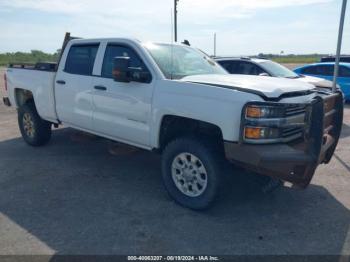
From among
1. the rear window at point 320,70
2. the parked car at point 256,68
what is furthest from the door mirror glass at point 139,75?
the rear window at point 320,70

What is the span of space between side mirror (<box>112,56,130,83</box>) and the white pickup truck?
0.01m

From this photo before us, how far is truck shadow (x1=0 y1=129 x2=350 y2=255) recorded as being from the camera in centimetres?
341

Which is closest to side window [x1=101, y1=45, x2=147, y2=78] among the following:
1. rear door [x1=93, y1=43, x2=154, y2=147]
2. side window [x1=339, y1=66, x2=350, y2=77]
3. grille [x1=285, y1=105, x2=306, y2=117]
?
rear door [x1=93, y1=43, x2=154, y2=147]

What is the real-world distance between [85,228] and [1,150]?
3754 millimetres

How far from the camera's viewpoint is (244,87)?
3682 mm

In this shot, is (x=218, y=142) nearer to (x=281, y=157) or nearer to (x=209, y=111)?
(x=209, y=111)

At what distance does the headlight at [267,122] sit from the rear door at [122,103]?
1.30 meters

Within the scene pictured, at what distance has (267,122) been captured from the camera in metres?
3.46

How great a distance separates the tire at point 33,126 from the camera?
6.54 metres

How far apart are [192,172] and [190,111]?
71cm

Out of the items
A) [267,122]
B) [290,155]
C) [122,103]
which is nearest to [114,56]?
[122,103]

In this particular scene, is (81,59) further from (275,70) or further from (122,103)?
(275,70)

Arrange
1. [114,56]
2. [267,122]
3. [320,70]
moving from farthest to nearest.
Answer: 1. [320,70]
2. [114,56]
3. [267,122]

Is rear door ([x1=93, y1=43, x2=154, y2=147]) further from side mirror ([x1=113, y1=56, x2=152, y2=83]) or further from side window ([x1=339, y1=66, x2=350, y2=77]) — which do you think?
side window ([x1=339, y1=66, x2=350, y2=77])
